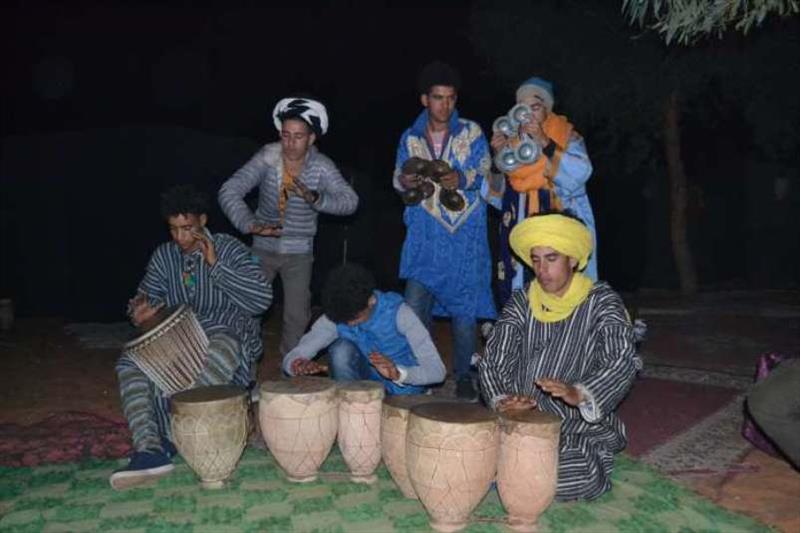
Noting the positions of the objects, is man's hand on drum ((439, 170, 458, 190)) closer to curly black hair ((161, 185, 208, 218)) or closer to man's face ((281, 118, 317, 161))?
man's face ((281, 118, 317, 161))

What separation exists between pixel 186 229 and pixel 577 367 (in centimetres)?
200

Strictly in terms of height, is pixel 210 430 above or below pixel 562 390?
below

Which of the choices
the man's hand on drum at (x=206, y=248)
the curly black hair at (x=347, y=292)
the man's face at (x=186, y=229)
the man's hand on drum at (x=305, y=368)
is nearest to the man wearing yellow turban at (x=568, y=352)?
the curly black hair at (x=347, y=292)

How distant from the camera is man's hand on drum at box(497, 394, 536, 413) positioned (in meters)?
3.20

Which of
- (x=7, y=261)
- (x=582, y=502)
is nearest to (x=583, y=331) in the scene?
(x=582, y=502)

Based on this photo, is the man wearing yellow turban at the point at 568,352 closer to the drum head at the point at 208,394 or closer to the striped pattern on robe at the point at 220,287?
the drum head at the point at 208,394

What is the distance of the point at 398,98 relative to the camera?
47.9 feet

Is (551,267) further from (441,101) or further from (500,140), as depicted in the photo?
(441,101)

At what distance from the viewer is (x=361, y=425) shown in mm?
3484

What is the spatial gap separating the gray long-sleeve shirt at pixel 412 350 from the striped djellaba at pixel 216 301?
0.95 feet

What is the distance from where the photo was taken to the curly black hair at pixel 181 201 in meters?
3.97

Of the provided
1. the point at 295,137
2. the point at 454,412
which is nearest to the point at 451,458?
the point at 454,412

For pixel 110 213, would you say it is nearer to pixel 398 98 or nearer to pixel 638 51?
pixel 398 98

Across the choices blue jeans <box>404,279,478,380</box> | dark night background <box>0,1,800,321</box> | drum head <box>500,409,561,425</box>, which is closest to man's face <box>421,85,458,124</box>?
blue jeans <box>404,279,478,380</box>
